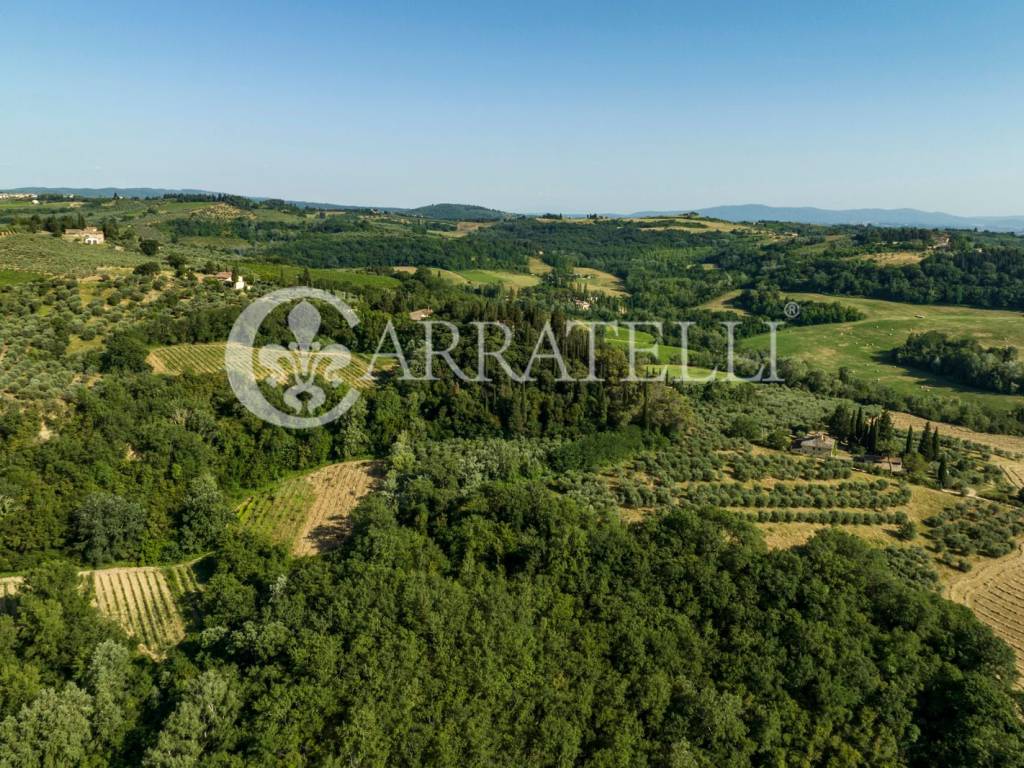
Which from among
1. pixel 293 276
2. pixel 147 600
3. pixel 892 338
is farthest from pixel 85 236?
pixel 892 338

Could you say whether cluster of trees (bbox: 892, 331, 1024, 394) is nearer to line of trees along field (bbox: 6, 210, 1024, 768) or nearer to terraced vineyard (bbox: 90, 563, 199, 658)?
line of trees along field (bbox: 6, 210, 1024, 768)

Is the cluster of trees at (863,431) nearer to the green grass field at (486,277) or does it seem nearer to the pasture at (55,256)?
the pasture at (55,256)

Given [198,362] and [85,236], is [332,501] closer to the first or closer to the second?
[198,362]

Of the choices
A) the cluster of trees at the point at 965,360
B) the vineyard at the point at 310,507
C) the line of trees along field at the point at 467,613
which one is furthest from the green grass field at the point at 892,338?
the vineyard at the point at 310,507

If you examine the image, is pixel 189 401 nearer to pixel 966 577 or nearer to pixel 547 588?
pixel 547 588

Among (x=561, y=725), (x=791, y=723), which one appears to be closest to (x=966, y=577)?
(x=791, y=723)
